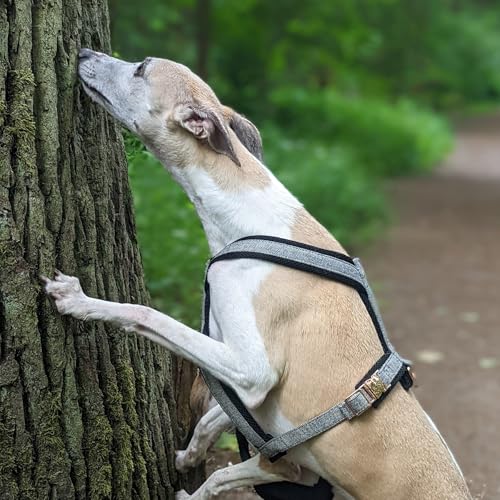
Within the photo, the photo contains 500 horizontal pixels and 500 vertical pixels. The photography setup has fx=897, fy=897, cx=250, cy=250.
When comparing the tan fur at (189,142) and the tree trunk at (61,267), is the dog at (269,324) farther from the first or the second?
the tree trunk at (61,267)

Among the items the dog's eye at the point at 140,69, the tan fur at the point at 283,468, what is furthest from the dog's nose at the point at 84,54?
the tan fur at the point at 283,468

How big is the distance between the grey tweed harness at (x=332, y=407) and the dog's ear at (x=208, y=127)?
1.17 ft

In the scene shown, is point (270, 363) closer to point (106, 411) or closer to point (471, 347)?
point (106, 411)

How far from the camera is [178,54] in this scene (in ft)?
59.4

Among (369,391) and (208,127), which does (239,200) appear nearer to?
(208,127)

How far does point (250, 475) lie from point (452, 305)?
22.9 ft

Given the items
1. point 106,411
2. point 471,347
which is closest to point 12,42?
point 106,411

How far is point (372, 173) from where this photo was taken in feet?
66.8

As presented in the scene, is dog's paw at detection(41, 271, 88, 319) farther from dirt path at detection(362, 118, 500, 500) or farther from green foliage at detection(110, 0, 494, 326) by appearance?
dirt path at detection(362, 118, 500, 500)

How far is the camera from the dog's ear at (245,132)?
3.66 metres

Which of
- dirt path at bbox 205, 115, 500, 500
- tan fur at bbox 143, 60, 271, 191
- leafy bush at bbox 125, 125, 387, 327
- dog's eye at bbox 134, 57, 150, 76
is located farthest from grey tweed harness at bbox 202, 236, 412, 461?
dirt path at bbox 205, 115, 500, 500

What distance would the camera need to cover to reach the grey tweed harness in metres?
3.17

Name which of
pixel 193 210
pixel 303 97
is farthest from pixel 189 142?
pixel 303 97

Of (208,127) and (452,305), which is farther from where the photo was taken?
(452,305)
